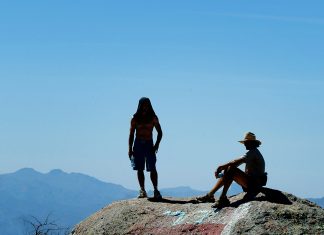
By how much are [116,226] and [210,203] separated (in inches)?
100

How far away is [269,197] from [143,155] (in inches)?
164

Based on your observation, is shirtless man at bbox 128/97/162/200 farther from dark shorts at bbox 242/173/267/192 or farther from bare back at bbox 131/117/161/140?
dark shorts at bbox 242/173/267/192

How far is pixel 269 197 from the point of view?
13.8 metres

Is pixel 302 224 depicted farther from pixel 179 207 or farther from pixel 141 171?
pixel 141 171

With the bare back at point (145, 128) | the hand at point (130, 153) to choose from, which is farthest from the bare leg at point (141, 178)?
the bare back at point (145, 128)

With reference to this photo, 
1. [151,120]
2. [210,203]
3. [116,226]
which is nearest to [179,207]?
[210,203]

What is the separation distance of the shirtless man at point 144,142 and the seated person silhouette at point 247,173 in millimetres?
2892

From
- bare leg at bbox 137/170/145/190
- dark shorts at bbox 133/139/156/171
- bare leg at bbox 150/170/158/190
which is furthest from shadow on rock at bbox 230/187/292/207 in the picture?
bare leg at bbox 137/170/145/190

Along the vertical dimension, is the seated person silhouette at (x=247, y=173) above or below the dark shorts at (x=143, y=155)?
below

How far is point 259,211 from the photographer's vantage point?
12.8 m

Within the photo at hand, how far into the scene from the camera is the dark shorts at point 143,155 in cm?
1641

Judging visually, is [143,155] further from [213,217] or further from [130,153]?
[213,217]

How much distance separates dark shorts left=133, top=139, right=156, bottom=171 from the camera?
16406mm

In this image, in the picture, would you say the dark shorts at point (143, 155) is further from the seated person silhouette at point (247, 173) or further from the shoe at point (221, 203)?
the shoe at point (221, 203)
